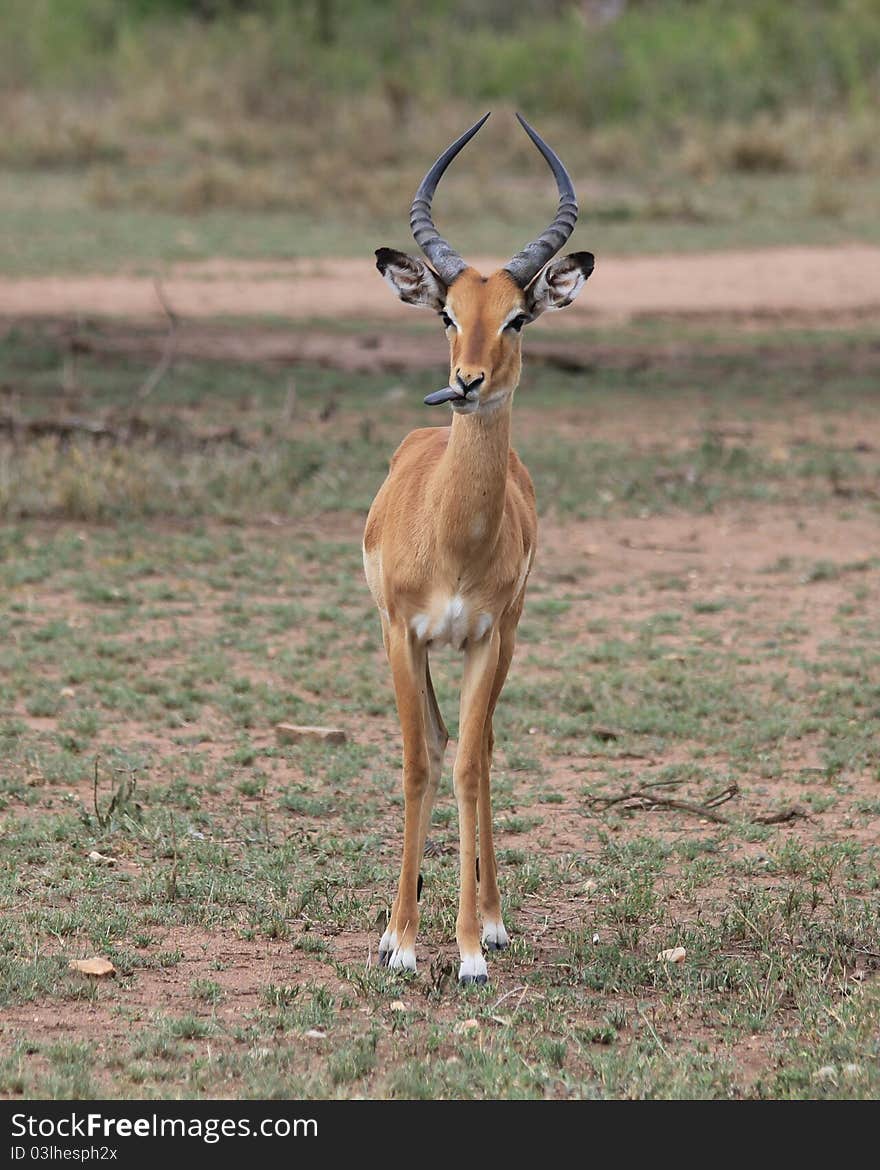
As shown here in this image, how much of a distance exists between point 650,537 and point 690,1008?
20.3 feet

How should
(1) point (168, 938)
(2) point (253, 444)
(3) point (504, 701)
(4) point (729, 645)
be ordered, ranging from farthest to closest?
(2) point (253, 444) → (4) point (729, 645) → (3) point (504, 701) → (1) point (168, 938)

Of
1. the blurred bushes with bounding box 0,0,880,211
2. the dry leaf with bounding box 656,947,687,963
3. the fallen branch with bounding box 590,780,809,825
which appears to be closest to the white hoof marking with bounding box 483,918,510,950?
the dry leaf with bounding box 656,947,687,963

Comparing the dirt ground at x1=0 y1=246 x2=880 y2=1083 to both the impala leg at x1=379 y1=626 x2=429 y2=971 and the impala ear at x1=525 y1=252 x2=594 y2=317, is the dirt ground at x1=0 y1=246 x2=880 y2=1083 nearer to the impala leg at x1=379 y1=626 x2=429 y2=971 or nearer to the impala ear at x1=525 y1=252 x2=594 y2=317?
the impala leg at x1=379 y1=626 x2=429 y2=971

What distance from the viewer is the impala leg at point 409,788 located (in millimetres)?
5371

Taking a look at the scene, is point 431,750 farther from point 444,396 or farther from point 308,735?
point 308,735

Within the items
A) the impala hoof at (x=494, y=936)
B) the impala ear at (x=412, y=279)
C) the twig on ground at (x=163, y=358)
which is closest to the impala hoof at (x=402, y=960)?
the impala hoof at (x=494, y=936)

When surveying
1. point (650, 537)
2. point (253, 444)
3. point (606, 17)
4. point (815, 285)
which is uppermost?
point (606, 17)

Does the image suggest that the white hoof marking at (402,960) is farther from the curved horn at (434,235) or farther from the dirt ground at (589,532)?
the curved horn at (434,235)

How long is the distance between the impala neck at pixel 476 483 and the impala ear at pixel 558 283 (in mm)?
304

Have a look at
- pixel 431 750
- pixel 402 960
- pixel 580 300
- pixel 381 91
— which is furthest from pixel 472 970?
pixel 381 91

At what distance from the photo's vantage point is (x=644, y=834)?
6824mm

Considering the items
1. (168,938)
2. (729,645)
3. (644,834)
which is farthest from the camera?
(729,645)
